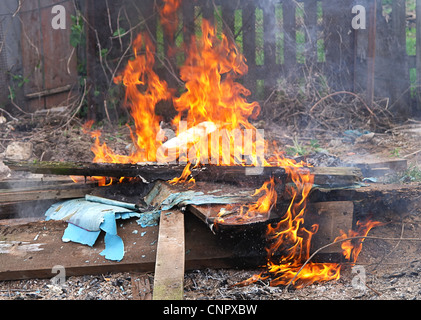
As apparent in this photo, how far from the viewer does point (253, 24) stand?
706 centimetres

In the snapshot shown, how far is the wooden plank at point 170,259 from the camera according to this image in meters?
2.26

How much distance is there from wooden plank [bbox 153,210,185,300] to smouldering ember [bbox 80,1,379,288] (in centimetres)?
33

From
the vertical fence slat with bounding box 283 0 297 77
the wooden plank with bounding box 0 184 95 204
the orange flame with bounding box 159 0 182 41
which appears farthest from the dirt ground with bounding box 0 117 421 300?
the orange flame with bounding box 159 0 182 41

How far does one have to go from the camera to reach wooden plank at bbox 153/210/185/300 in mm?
2262

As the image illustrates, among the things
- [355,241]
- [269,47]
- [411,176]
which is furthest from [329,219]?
[269,47]

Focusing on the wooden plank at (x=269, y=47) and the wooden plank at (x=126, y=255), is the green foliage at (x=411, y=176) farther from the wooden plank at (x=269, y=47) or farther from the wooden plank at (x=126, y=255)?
the wooden plank at (x=269, y=47)

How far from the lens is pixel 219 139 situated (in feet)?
15.3

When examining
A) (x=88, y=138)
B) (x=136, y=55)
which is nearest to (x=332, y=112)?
(x=136, y=55)

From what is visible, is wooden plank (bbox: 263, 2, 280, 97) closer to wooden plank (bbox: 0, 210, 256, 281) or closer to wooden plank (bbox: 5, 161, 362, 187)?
wooden plank (bbox: 5, 161, 362, 187)

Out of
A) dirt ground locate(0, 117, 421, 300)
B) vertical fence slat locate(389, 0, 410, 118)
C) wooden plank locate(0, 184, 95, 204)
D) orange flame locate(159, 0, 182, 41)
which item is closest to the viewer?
dirt ground locate(0, 117, 421, 300)

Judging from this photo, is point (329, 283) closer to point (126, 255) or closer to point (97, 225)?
point (126, 255)

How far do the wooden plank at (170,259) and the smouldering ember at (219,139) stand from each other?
0.33m

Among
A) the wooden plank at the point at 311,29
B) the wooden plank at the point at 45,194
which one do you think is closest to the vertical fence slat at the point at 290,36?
the wooden plank at the point at 311,29

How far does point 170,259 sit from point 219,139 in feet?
7.44
